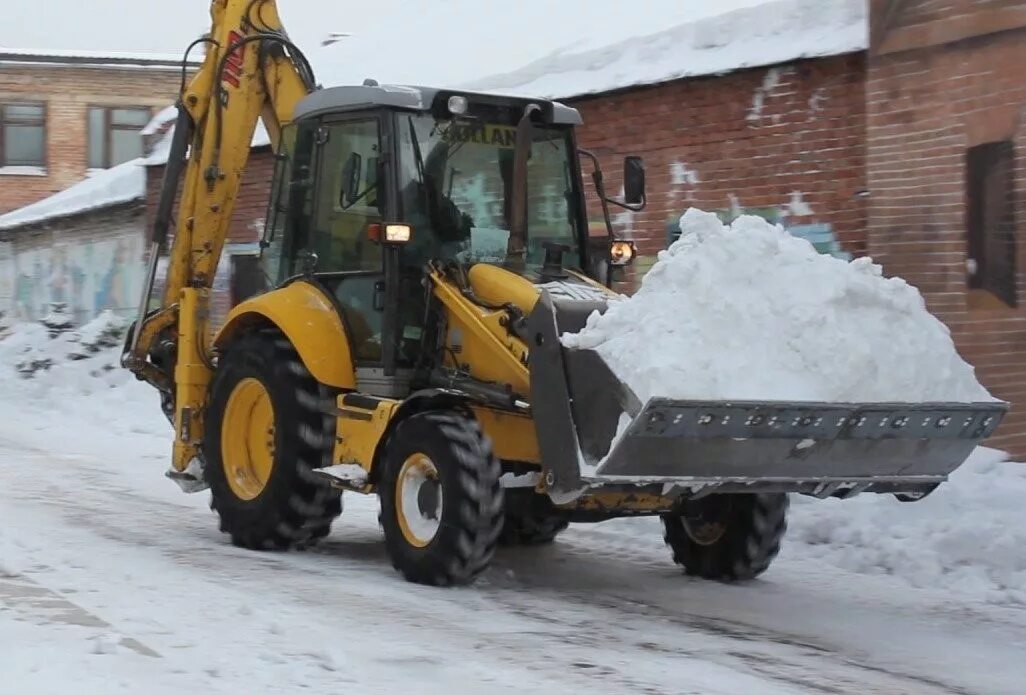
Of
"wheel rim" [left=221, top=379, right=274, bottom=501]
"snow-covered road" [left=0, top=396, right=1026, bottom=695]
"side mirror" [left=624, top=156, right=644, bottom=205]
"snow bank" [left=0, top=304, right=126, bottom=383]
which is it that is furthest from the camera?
"snow bank" [left=0, top=304, right=126, bottom=383]

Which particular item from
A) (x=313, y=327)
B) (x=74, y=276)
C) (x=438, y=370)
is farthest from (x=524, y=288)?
(x=74, y=276)

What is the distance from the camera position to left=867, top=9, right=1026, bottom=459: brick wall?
11578 mm

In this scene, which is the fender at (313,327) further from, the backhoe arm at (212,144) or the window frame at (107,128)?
the window frame at (107,128)

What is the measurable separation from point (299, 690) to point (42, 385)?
16427 mm

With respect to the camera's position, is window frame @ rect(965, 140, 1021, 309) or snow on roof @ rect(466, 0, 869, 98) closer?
window frame @ rect(965, 140, 1021, 309)

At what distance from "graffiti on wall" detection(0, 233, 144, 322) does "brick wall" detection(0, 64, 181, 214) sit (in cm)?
970

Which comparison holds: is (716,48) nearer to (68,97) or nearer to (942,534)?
(942,534)

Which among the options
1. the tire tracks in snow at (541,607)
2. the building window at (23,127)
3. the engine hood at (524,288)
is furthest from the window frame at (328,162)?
the building window at (23,127)

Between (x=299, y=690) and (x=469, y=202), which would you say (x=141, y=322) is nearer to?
(x=469, y=202)

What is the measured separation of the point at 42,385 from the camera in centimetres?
2131

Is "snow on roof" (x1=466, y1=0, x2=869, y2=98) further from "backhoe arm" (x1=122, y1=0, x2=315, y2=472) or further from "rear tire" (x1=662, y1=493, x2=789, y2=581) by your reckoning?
"rear tire" (x1=662, y1=493, x2=789, y2=581)

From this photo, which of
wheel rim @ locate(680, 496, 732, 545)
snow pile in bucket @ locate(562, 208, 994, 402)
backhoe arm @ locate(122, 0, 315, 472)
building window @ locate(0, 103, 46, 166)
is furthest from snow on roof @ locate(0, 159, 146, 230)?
snow pile in bucket @ locate(562, 208, 994, 402)

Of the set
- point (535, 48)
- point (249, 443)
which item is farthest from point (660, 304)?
point (535, 48)

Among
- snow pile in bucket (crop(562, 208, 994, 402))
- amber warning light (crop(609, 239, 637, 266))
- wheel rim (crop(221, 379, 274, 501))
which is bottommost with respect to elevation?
wheel rim (crop(221, 379, 274, 501))
